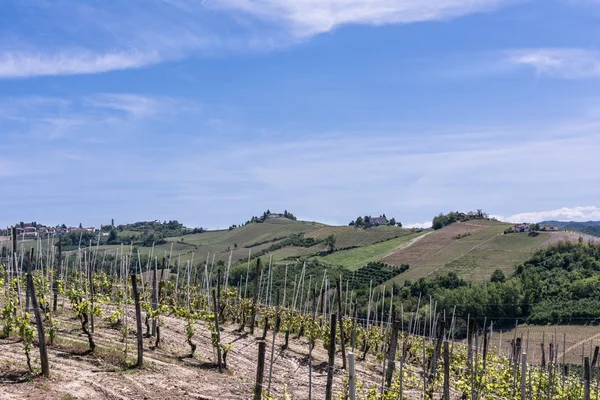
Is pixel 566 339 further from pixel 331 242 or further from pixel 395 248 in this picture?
pixel 331 242

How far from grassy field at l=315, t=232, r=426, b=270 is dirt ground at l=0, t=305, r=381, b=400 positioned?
63.6 m

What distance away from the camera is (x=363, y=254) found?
94875mm

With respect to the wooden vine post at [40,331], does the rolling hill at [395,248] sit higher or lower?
higher

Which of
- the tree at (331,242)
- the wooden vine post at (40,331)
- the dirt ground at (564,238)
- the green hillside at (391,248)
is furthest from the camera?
the tree at (331,242)

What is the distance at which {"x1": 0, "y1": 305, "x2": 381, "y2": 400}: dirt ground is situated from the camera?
14031 millimetres

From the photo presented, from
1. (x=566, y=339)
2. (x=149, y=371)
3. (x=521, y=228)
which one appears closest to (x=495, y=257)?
(x=521, y=228)

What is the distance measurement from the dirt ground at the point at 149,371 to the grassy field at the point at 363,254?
209ft

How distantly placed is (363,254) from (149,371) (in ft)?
261

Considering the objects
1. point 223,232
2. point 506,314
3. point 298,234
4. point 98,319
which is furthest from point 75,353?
point 223,232

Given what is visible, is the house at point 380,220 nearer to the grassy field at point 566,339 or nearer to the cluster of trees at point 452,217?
Answer: the cluster of trees at point 452,217

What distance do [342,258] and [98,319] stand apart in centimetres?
7236

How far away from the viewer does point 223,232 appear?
136 meters

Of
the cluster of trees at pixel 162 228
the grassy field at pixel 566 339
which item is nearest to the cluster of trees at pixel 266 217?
the cluster of trees at pixel 162 228

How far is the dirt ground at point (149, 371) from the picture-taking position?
46.0 ft
